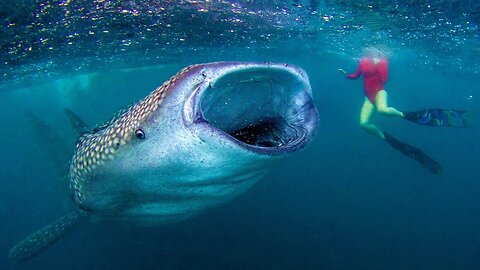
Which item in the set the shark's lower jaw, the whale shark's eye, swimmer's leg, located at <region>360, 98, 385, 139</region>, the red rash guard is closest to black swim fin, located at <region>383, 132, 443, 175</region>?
swimmer's leg, located at <region>360, 98, 385, 139</region>

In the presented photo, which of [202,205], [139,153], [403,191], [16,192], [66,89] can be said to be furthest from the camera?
[66,89]

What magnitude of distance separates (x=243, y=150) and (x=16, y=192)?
35.5 meters

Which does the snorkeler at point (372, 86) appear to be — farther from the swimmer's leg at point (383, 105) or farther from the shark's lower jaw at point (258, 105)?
the shark's lower jaw at point (258, 105)

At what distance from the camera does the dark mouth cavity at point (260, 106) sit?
2221mm

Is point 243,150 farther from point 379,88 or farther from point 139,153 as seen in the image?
point 379,88

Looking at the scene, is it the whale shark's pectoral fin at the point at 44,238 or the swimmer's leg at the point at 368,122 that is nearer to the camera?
the whale shark's pectoral fin at the point at 44,238

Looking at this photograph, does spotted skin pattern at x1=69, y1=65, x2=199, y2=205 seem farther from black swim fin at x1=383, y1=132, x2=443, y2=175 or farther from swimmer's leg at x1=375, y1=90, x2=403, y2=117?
swimmer's leg at x1=375, y1=90, x2=403, y2=117

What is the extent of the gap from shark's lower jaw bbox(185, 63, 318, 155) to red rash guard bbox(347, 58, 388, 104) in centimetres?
978

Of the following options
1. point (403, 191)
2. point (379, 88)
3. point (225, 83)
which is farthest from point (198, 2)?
point (403, 191)

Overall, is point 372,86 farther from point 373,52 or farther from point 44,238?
point 373,52

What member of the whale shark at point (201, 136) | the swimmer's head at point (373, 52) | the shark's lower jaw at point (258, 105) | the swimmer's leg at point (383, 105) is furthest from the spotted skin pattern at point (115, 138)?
the swimmer's head at point (373, 52)

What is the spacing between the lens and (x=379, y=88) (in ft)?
37.2

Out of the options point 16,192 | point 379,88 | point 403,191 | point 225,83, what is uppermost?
point 225,83

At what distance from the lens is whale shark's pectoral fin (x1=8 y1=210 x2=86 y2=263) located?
601 cm
